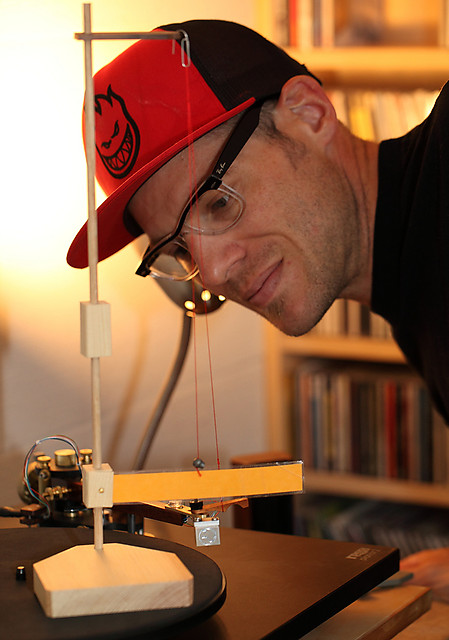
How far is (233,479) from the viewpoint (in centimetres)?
73

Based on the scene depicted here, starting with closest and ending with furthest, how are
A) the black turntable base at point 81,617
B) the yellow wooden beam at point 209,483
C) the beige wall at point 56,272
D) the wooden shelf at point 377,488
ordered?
the black turntable base at point 81,617 → the yellow wooden beam at point 209,483 → the beige wall at point 56,272 → the wooden shelf at point 377,488

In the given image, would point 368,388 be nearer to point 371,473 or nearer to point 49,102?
point 371,473

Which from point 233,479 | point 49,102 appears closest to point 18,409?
point 49,102

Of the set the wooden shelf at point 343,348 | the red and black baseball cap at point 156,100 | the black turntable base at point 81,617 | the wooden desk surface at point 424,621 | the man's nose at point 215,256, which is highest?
the red and black baseball cap at point 156,100

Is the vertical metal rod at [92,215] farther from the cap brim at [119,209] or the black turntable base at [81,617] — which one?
the cap brim at [119,209]

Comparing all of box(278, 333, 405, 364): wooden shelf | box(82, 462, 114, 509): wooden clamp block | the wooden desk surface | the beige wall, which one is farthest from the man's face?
box(278, 333, 405, 364): wooden shelf

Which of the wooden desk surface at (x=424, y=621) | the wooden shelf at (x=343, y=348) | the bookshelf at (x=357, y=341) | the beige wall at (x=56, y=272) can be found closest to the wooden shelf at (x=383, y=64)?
the bookshelf at (x=357, y=341)

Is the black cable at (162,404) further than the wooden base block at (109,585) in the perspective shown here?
Yes

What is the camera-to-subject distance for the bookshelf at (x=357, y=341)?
186cm

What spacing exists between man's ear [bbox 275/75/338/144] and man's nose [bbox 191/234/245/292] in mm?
182

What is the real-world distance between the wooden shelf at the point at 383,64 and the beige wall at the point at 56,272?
40 centimetres

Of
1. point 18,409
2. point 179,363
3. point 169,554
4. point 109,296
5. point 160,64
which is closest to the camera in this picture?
point 169,554

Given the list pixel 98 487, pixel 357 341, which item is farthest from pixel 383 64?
pixel 98 487

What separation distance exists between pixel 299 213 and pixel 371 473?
1.01 m
